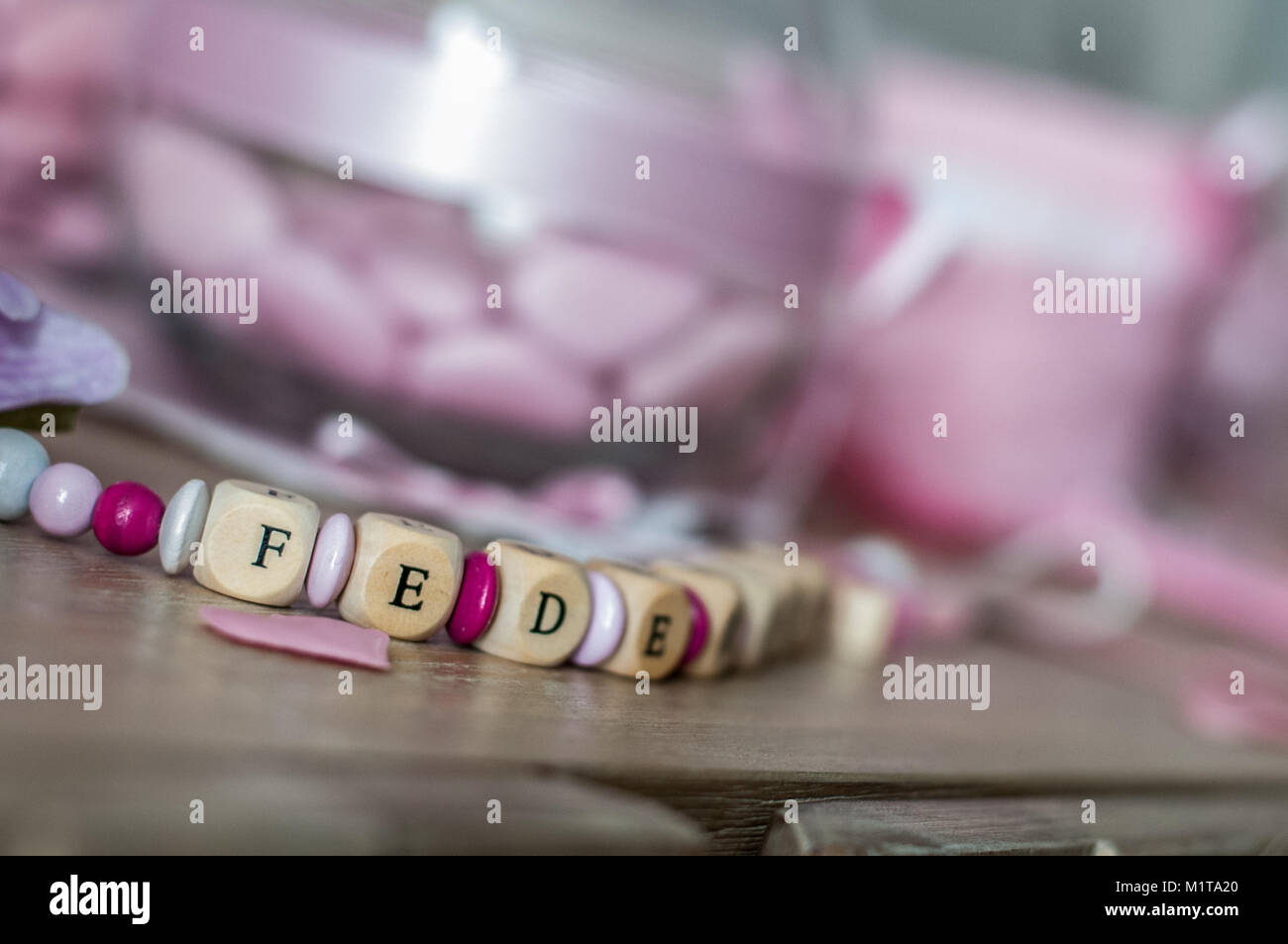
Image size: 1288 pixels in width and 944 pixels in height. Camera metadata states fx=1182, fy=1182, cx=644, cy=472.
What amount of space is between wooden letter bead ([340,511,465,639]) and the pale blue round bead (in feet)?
0.35

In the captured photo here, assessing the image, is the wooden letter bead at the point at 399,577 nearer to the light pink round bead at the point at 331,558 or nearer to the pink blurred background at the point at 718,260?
the light pink round bead at the point at 331,558

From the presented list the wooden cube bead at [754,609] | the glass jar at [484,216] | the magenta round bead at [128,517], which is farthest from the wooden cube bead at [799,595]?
the magenta round bead at [128,517]

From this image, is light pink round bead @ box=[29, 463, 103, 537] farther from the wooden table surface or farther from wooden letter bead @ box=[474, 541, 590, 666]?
wooden letter bead @ box=[474, 541, 590, 666]

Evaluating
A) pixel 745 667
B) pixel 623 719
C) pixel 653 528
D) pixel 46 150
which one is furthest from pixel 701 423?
pixel 46 150

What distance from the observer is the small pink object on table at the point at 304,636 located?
304mm

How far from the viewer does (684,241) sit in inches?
20.7

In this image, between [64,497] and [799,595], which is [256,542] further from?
[799,595]

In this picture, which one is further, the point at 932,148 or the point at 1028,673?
the point at 932,148

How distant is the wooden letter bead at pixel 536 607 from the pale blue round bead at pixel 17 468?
143 millimetres
